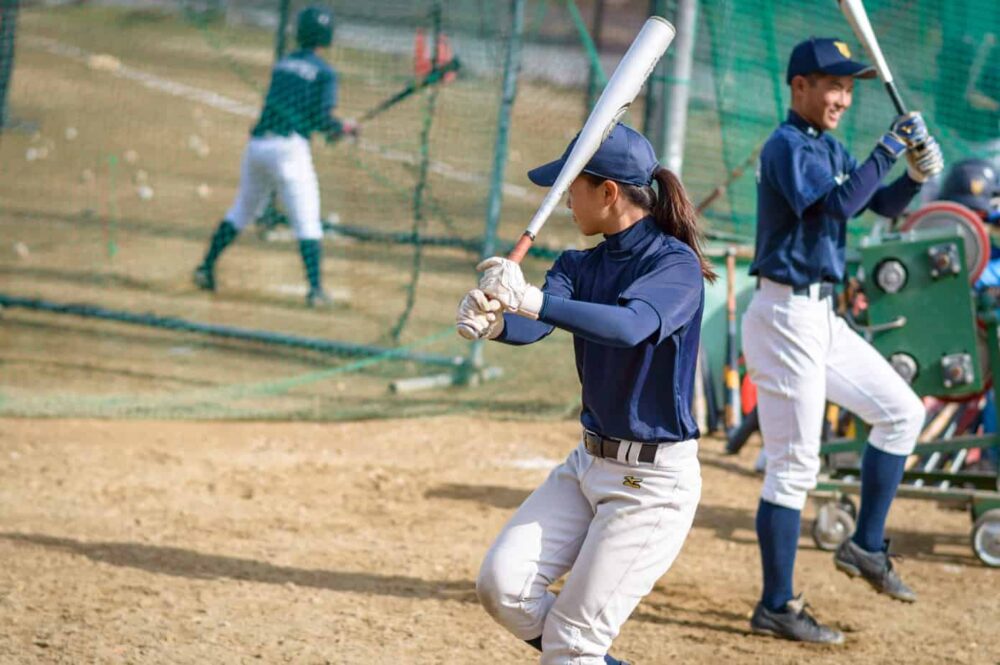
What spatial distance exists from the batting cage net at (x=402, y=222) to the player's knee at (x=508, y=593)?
444 centimetres

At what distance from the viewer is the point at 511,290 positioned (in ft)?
10.3

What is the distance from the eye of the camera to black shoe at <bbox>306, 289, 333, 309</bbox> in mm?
9773

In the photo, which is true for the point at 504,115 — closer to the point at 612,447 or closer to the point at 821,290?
the point at 821,290

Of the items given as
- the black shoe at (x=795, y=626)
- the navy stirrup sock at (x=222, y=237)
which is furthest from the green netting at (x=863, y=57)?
the black shoe at (x=795, y=626)

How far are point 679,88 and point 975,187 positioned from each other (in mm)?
2178

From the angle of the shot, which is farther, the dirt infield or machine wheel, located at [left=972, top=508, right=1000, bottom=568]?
machine wheel, located at [left=972, top=508, right=1000, bottom=568]

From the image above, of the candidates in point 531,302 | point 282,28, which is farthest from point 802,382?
point 282,28

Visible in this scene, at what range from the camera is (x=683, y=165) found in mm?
9008

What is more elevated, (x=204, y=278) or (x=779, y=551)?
(x=779, y=551)

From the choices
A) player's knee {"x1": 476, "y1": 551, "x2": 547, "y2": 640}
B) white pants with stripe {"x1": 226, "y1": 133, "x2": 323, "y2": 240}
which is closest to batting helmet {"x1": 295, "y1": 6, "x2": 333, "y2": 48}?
white pants with stripe {"x1": 226, "y1": 133, "x2": 323, "y2": 240}

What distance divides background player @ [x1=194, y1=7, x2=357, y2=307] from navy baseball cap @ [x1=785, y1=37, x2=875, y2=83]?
4.78 meters

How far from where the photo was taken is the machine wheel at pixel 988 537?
18.9ft

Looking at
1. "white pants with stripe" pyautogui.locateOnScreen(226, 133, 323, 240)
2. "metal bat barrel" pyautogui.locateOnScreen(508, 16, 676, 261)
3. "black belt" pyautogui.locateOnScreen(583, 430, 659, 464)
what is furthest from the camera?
"white pants with stripe" pyautogui.locateOnScreen(226, 133, 323, 240)

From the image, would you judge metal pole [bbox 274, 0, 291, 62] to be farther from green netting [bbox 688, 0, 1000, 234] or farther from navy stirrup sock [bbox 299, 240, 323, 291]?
green netting [bbox 688, 0, 1000, 234]
